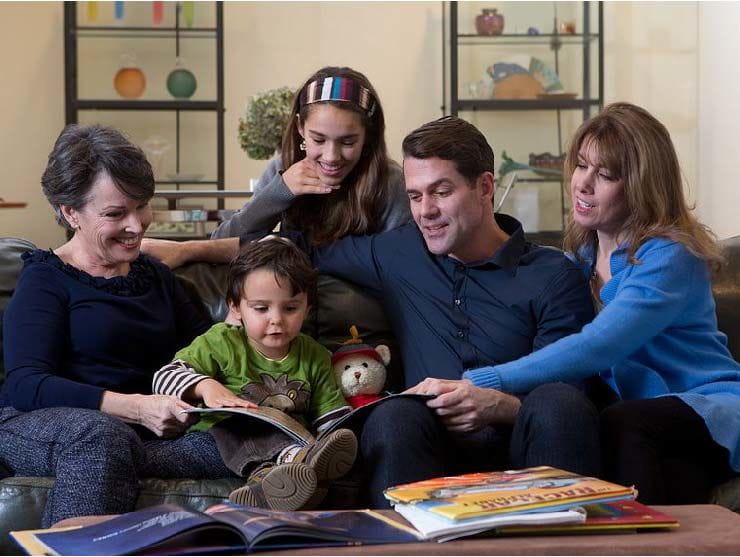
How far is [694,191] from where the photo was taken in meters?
6.29

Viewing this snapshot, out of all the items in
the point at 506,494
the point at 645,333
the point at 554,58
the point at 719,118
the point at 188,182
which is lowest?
the point at 506,494

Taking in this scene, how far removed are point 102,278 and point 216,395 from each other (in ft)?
1.43

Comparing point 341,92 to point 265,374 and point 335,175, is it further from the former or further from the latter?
point 265,374

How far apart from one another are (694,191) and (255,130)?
2.80 m

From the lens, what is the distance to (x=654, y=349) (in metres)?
2.37

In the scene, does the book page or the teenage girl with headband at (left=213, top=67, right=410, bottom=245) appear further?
the teenage girl with headband at (left=213, top=67, right=410, bottom=245)

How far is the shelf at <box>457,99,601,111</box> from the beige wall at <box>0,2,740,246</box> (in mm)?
424

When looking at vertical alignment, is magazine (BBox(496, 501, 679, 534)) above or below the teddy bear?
below

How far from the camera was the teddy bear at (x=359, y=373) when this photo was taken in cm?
245

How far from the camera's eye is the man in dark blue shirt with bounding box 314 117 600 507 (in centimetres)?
215

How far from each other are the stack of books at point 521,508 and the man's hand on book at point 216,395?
0.65 meters

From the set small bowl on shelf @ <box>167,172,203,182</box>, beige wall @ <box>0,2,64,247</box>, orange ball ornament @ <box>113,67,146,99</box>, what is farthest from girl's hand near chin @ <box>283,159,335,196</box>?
beige wall @ <box>0,2,64,247</box>

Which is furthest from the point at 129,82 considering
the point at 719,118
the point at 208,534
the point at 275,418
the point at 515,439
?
the point at 208,534

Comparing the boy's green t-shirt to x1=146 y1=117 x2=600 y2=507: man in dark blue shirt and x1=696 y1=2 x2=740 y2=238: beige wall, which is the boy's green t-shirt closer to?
x1=146 y1=117 x2=600 y2=507: man in dark blue shirt
